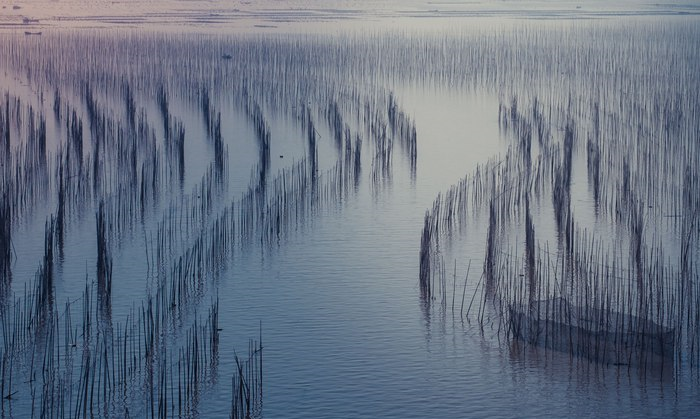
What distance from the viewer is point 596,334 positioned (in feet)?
17.7

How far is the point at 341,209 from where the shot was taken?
28.4 feet

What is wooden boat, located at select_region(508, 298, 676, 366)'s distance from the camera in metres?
5.33

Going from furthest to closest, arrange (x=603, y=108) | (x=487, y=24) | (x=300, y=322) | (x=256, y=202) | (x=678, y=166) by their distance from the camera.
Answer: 1. (x=487, y=24)
2. (x=603, y=108)
3. (x=678, y=166)
4. (x=256, y=202)
5. (x=300, y=322)

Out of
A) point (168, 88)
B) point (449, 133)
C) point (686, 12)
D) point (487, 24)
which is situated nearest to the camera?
point (449, 133)

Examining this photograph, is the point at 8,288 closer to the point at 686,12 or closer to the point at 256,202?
the point at 256,202

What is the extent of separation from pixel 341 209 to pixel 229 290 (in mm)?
2209

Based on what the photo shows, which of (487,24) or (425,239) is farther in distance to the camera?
(487,24)

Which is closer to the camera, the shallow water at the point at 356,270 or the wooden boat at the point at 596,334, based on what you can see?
the shallow water at the point at 356,270

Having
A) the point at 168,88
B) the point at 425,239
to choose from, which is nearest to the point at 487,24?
the point at 168,88

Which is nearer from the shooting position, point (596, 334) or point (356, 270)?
point (596, 334)

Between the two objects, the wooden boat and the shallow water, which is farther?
the wooden boat

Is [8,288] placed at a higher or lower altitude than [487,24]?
lower

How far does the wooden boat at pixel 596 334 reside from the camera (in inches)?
210

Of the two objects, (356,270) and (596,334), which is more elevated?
(356,270)
